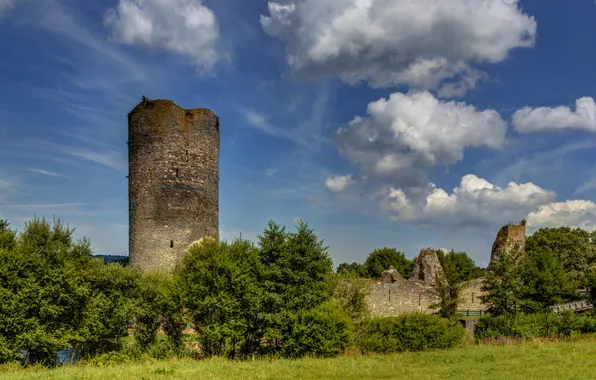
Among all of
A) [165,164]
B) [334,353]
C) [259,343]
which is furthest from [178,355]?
[165,164]

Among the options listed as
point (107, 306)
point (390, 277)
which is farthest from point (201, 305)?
point (390, 277)

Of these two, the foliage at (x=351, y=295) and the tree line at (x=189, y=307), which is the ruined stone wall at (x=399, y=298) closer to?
the foliage at (x=351, y=295)

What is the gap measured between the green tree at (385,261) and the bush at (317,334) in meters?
66.5

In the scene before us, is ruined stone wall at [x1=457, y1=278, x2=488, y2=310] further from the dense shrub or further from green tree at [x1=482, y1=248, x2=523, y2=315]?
the dense shrub

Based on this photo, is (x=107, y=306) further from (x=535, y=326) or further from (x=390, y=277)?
(x=390, y=277)

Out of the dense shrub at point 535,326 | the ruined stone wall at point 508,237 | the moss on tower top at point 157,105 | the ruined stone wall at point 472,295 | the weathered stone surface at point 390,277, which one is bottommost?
the dense shrub at point 535,326

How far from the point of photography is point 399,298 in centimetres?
4041

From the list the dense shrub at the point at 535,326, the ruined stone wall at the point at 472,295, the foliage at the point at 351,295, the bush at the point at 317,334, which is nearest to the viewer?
the bush at the point at 317,334

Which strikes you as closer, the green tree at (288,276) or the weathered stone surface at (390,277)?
the green tree at (288,276)

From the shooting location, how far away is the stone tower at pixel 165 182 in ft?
98.7

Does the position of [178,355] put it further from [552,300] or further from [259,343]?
[552,300]

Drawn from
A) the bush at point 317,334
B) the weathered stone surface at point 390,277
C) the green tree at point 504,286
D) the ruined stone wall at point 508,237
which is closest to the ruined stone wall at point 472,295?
the ruined stone wall at point 508,237

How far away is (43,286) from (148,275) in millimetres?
4991

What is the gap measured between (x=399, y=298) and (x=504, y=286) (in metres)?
9.78
